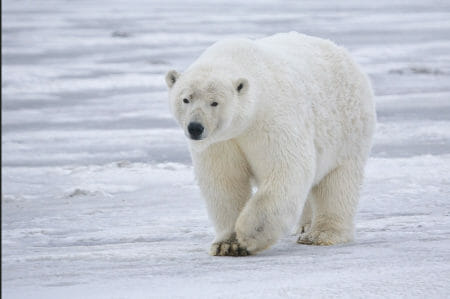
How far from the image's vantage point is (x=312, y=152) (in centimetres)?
455

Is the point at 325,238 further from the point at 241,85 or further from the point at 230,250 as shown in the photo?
the point at 241,85

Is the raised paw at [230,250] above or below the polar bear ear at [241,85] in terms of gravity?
below

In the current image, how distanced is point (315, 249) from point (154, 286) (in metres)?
1.38

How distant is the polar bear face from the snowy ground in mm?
627

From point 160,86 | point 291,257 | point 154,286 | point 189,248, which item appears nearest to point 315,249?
point 291,257

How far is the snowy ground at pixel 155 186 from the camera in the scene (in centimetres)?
351

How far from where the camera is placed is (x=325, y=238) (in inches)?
189

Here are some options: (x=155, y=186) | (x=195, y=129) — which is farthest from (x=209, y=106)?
(x=155, y=186)

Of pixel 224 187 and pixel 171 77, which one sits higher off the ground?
pixel 171 77

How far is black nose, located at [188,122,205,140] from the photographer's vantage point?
4.00 meters

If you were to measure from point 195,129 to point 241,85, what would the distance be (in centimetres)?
37

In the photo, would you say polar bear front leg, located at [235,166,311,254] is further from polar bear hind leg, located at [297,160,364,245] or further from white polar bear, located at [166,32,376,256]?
polar bear hind leg, located at [297,160,364,245]

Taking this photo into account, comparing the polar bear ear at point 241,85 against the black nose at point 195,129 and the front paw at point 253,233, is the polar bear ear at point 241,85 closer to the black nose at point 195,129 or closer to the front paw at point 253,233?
the black nose at point 195,129

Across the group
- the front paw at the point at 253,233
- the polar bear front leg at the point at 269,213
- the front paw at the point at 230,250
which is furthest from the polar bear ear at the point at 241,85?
the front paw at the point at 230,250
